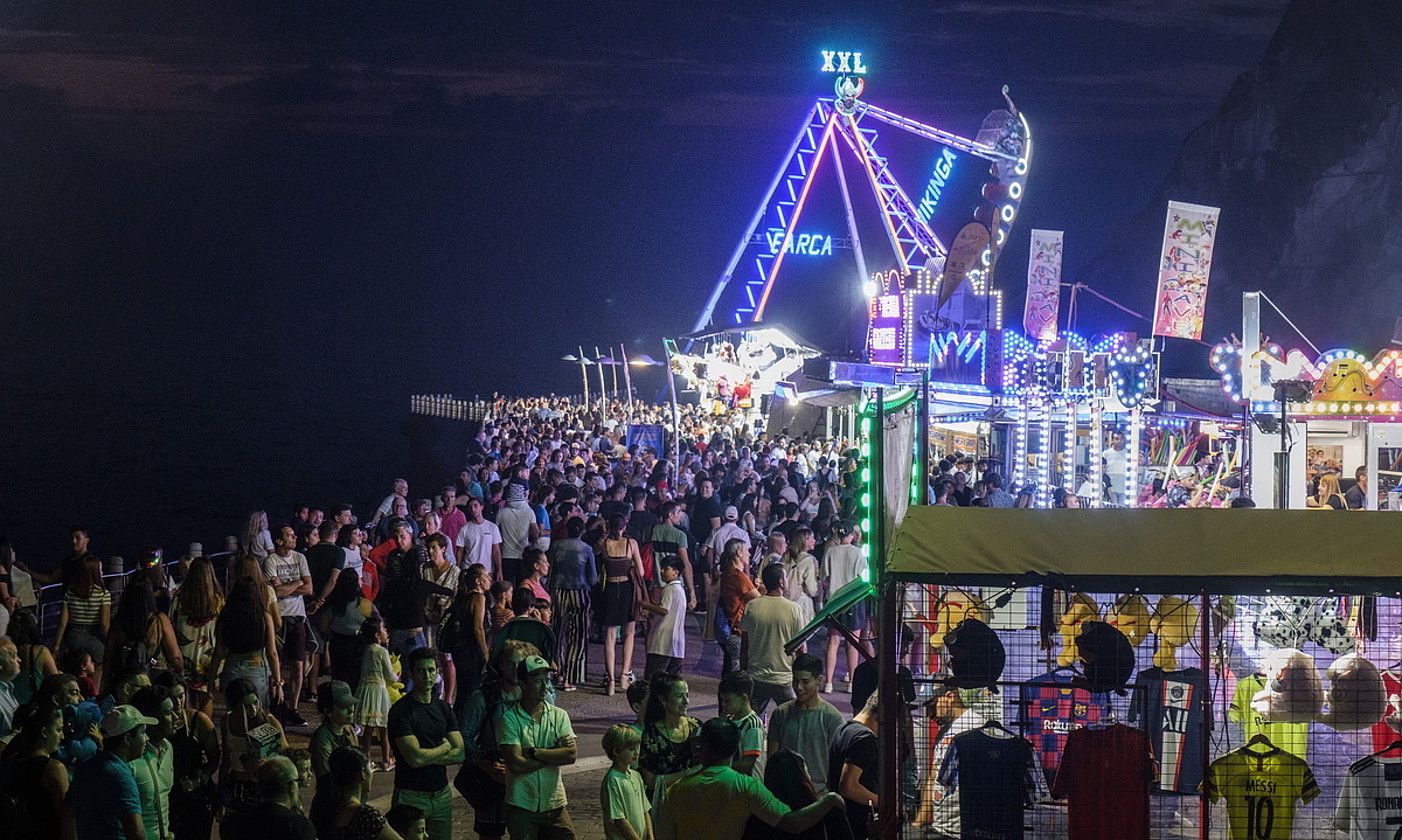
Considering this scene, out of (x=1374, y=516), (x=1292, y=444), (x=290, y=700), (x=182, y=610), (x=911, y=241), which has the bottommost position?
(x=290, y=700)

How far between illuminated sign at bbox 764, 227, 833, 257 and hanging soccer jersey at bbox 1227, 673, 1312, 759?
41.7 meters

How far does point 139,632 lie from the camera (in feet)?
33.1

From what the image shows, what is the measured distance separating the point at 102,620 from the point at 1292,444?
54.4ft

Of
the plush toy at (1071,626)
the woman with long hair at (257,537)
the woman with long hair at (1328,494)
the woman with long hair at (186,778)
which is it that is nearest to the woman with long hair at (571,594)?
the woman with long hair at (257,537)

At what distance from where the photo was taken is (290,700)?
11.9 meters

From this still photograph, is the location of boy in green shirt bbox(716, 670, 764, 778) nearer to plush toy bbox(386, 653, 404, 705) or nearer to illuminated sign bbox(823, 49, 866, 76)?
plush toy bbox(386, 653, 404, 705)

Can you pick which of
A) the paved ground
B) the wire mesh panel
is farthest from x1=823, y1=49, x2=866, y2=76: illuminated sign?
the wire mesh panel

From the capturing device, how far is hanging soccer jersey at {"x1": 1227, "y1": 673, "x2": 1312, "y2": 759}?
732cm

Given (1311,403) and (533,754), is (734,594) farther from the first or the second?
(1311,403)

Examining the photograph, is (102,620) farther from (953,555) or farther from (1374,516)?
(1374,516)

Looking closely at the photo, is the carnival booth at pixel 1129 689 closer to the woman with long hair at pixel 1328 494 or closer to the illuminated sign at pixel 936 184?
the woman with long hair at pixel 1328 494

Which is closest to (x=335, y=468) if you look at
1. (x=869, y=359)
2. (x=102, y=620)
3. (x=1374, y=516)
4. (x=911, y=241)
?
(x=911, y=241)

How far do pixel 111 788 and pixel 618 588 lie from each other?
271 inches

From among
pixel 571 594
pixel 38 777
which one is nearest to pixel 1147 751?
pixel 38 777
